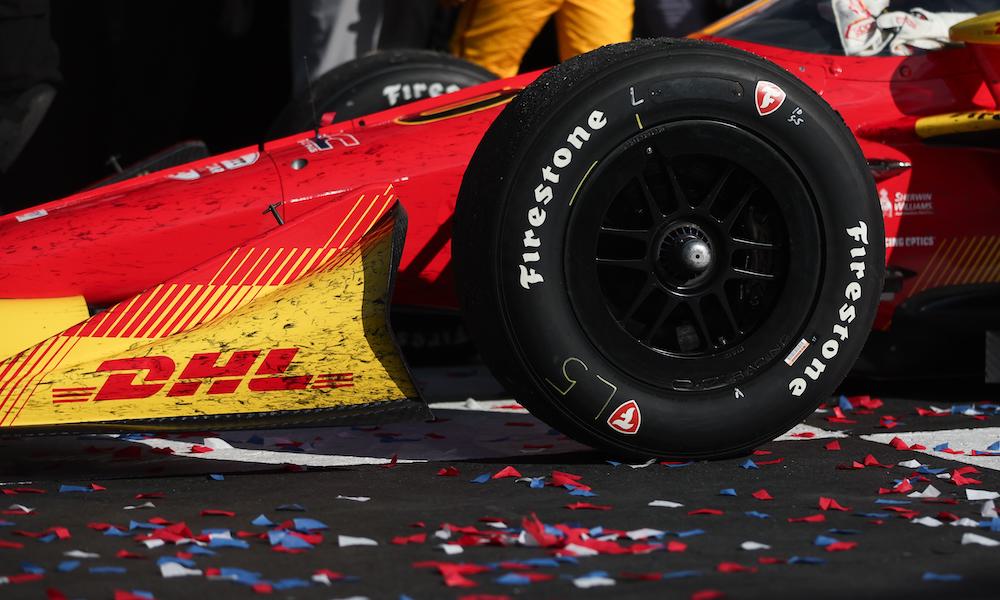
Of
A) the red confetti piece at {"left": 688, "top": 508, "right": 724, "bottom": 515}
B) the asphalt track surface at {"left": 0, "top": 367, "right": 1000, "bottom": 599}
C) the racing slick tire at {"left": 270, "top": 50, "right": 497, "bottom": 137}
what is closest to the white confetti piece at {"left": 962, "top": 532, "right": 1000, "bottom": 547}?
the asphalt track surface at {"left": 0, "top": 367, "right": 1000, "bottom": 599}

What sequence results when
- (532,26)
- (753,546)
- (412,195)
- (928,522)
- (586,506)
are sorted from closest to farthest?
(753,546), (928,522), (586,506), (412,195), (532,26)

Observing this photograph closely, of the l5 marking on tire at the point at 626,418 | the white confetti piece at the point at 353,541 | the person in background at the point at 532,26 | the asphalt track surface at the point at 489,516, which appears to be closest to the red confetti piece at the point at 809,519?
the asphalt track surface at the point at 489,516

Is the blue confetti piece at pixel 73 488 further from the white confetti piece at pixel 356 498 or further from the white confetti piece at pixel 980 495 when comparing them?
the white confetti piece at pixel 980 495

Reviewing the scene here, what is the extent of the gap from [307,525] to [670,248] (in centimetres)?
103

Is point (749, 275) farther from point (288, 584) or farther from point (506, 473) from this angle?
point (288, 584)

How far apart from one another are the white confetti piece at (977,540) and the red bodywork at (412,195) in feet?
4.94

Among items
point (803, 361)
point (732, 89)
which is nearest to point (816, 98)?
point (732, 89)

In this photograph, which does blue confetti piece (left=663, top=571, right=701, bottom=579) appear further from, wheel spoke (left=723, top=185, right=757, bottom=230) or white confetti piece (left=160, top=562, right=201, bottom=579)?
wheel spoke (left=723, top=185, right=757, bottom=230)

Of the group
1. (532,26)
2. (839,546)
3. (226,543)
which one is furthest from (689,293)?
(532,26)

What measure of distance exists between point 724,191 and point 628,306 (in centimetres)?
35

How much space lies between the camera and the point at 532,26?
6.36 metres

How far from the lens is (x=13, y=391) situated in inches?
124

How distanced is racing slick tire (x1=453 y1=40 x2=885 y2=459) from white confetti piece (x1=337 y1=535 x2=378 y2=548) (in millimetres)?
648

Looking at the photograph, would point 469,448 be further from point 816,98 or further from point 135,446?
point 816,98
